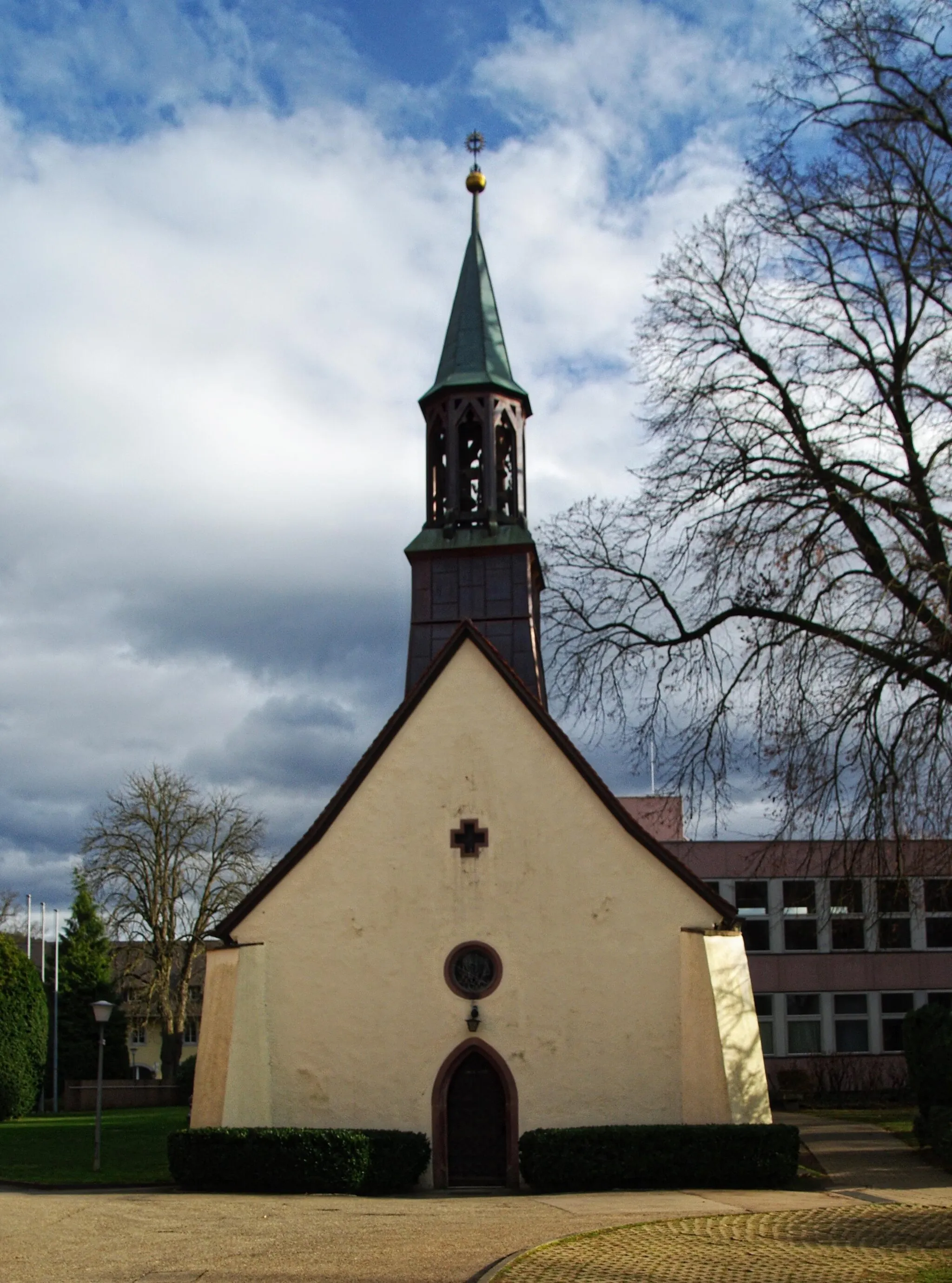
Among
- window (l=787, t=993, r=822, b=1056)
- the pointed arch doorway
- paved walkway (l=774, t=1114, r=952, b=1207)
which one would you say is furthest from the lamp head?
window (l=787, t=993, r=822, b=1056)

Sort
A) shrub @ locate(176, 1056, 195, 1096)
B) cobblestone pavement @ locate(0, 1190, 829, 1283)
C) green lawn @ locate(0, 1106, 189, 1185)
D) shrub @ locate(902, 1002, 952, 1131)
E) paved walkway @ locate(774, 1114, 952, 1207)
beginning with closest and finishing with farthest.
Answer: cobblestone pavement @ locate(0, 1190, 829, 1283)
paved walkway @ locate(774, 1114, 952, 1207)
green lawn @ locate(0, 1106, 189, 1185)
shrub @ locate(902, 1002, 952, 1131)
shrub @ locate(176, 1056, 195, 1096)

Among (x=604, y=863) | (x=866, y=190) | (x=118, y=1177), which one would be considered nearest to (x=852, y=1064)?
(x=604, y=863)

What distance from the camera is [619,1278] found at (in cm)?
1067

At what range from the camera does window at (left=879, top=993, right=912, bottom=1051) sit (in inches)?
1524

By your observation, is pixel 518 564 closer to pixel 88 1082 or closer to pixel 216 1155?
pixel 216 1155

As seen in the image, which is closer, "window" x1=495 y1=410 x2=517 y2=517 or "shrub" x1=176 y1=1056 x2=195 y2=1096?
"window" x1=495 y1=410 x2=517 y2=517

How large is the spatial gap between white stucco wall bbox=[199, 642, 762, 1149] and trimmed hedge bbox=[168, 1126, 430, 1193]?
116 cm

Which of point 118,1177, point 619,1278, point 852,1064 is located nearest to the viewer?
point 619,1278

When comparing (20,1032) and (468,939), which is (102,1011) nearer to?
(468,939)

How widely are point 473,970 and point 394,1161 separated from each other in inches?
121

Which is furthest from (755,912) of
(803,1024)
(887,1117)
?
(887,1117)

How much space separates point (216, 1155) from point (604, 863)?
7161mm

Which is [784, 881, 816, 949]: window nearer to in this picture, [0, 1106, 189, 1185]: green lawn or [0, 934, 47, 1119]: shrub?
[0, 1106, 189, 1185]: green lawn

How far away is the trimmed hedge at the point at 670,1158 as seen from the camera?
722 inches
